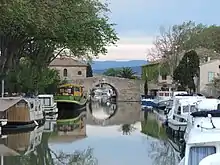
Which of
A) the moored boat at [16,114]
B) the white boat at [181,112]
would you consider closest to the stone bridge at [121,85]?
the moored boat at [16,114]

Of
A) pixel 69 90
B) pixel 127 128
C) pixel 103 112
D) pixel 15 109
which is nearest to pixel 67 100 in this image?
pixel 103 112

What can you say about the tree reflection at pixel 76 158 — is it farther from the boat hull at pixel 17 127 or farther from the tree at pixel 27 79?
the tree at pixel 27 79

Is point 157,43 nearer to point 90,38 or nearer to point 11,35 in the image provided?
point 90,38

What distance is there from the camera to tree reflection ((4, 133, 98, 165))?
22875 millimetres

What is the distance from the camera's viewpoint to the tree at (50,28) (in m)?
23.4

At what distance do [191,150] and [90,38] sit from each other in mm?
28008

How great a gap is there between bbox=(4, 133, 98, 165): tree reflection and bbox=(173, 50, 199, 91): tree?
140ft

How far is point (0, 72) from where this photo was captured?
117 ft

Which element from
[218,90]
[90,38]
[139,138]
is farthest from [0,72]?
[218,90]

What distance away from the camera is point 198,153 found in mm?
11641

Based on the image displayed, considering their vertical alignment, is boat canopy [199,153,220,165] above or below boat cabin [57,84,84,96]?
below

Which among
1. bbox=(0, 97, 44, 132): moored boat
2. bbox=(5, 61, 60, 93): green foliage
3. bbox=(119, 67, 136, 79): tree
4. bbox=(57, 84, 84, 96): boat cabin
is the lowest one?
bbox=(0, 97, 44, 132): moored boat

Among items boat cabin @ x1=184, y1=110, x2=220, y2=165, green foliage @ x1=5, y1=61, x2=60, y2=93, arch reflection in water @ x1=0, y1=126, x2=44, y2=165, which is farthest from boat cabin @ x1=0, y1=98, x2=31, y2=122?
boat cabin @ x1=184, y1=110, x2=220, y2=165

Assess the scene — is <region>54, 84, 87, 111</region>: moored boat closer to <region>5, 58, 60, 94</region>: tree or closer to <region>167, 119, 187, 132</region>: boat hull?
<region>5, 58, 60, 94</region>: tree
